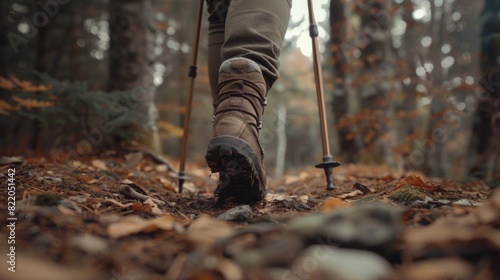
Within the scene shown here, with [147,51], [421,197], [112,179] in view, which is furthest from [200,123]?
Result: [421,197]

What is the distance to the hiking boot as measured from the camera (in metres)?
1.41

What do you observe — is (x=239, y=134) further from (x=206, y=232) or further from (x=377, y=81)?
(x=377, y=81)

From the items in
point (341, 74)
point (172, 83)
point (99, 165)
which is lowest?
point (99, 165)

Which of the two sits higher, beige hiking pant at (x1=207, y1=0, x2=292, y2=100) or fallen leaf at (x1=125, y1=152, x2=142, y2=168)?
beige hiking pant at (x1=207, y1=0, x2=292, y2=100)

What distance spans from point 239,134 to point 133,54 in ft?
9.48

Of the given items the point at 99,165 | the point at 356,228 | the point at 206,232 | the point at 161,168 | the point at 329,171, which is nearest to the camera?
the point at 356,228

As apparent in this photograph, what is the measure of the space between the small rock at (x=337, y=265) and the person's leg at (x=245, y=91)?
74cm

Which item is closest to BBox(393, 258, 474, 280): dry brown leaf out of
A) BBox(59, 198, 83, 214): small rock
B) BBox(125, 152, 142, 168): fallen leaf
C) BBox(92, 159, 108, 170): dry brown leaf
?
BBox(59, 198, 83, 214): small rock

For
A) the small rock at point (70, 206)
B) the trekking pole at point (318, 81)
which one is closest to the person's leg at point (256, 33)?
the trekking pole at point (318, 81)

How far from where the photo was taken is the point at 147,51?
4.03m

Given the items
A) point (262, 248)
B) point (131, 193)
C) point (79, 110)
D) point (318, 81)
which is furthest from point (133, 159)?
point (262, 248)

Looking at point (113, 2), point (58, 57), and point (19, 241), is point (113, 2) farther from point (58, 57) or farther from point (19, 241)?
point (58, 57)

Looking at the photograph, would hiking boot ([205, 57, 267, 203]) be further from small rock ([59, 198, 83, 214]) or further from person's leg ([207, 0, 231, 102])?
person's leg ([207, 0, 231, 102])

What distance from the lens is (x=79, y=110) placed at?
12.1ft
